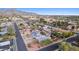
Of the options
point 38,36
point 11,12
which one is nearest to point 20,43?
point 38,36

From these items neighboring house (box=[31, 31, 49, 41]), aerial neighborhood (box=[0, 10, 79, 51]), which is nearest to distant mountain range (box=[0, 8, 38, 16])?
aerial neighborhood (box=[0, 10, 79, 51])

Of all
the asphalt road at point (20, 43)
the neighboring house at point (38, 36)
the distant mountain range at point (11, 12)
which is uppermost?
the distant mountain range at point (11, 12)

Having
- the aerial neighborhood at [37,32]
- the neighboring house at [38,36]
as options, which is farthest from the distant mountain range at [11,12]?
the neighboring house at [38,36]

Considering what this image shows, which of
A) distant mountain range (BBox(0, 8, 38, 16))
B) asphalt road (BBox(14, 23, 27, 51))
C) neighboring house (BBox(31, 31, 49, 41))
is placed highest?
distant mountain range (BBox(0, 8, 38, 16))

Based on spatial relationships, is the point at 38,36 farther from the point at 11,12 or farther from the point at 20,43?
the point at 11,12

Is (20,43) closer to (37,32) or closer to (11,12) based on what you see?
(37,32)

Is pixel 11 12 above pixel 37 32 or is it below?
above

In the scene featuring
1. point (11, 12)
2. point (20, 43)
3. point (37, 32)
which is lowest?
point (20, 43)

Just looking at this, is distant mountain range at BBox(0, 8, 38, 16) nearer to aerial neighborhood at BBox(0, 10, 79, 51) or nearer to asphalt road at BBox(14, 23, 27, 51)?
aerial neighborhood at BBox(0, 10, 79, 51)

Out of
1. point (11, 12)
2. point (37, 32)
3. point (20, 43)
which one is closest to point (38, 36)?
point (37, 32)

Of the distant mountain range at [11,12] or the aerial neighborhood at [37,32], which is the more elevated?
the distant mountain range at [11,12]

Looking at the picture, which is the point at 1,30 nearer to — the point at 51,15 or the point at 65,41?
the point at 51,15

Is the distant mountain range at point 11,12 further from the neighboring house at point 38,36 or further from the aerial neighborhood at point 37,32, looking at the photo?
the neighboring house at point 38,36
